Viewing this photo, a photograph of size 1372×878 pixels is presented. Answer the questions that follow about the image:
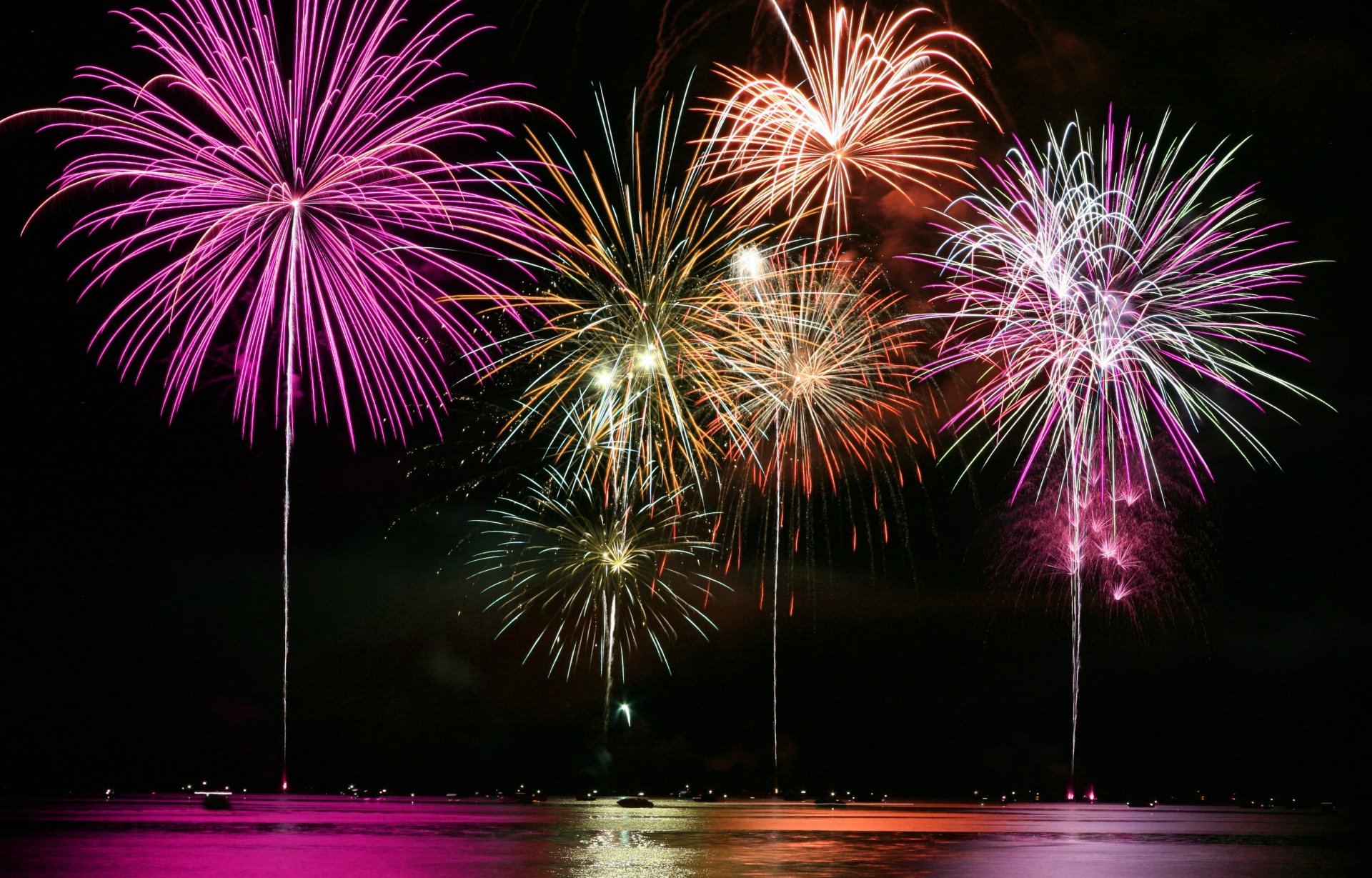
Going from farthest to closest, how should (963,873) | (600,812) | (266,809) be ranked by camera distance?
(600,812) < (266,809) < (963,873)

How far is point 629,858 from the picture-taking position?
32.6 m

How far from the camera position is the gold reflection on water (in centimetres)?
2745

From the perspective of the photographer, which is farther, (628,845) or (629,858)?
(628,845)

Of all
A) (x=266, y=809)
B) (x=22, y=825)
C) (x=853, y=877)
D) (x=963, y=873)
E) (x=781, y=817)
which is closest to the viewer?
(x=853, y=877)

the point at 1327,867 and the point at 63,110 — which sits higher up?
the point at 63,110

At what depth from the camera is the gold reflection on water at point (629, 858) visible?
27.5 metres

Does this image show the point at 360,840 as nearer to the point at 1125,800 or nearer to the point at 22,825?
the point at 22,825

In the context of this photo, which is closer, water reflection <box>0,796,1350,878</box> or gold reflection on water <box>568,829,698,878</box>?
gold reflection on water <box>568,829,698,878</box>

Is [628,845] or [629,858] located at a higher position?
[629,858]

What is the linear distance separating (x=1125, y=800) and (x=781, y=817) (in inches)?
3212

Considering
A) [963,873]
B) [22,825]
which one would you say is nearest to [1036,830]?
[963,873]

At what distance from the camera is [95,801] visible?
284 feet

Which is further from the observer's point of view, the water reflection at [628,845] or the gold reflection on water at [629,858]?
the water reflection at [628,845]

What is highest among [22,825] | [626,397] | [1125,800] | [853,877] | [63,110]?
[63,110]
